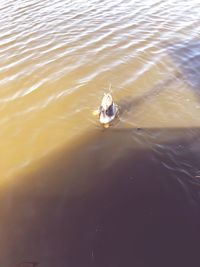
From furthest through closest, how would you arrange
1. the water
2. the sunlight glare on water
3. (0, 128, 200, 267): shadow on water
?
the sunlight glare on water → the water → (0, 128, 200, 267): shadow on water

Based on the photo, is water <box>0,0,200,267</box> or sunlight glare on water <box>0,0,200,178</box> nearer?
water <box>0,0,200,267</box>

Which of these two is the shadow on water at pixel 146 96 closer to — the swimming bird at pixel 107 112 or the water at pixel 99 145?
the water at pixel 99 145

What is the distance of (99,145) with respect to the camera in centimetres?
874

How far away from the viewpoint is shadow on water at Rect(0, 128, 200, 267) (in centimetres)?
630

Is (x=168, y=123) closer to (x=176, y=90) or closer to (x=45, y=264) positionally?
(x=176, y=90)

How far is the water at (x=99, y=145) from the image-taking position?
6508mm

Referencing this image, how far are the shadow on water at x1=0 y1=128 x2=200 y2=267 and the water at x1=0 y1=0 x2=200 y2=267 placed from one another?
0.02 meters

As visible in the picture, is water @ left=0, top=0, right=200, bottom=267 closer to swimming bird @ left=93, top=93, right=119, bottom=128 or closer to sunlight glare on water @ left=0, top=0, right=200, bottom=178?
sunlight glare on water @ left=0, top=0, right=200, bottom=178

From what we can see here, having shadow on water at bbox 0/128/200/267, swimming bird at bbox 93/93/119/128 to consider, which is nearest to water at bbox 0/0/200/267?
shadow on water at bbox 0/128/200/267

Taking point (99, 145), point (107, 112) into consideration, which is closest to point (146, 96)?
point (107, 112)

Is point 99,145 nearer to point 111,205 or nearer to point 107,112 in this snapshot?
point 107,112

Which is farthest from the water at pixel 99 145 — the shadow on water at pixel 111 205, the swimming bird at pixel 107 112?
the swimming bird at pixel 107 112

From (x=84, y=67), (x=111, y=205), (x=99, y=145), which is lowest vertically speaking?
(x=111, y=205)

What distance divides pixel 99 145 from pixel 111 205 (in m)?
2.08
